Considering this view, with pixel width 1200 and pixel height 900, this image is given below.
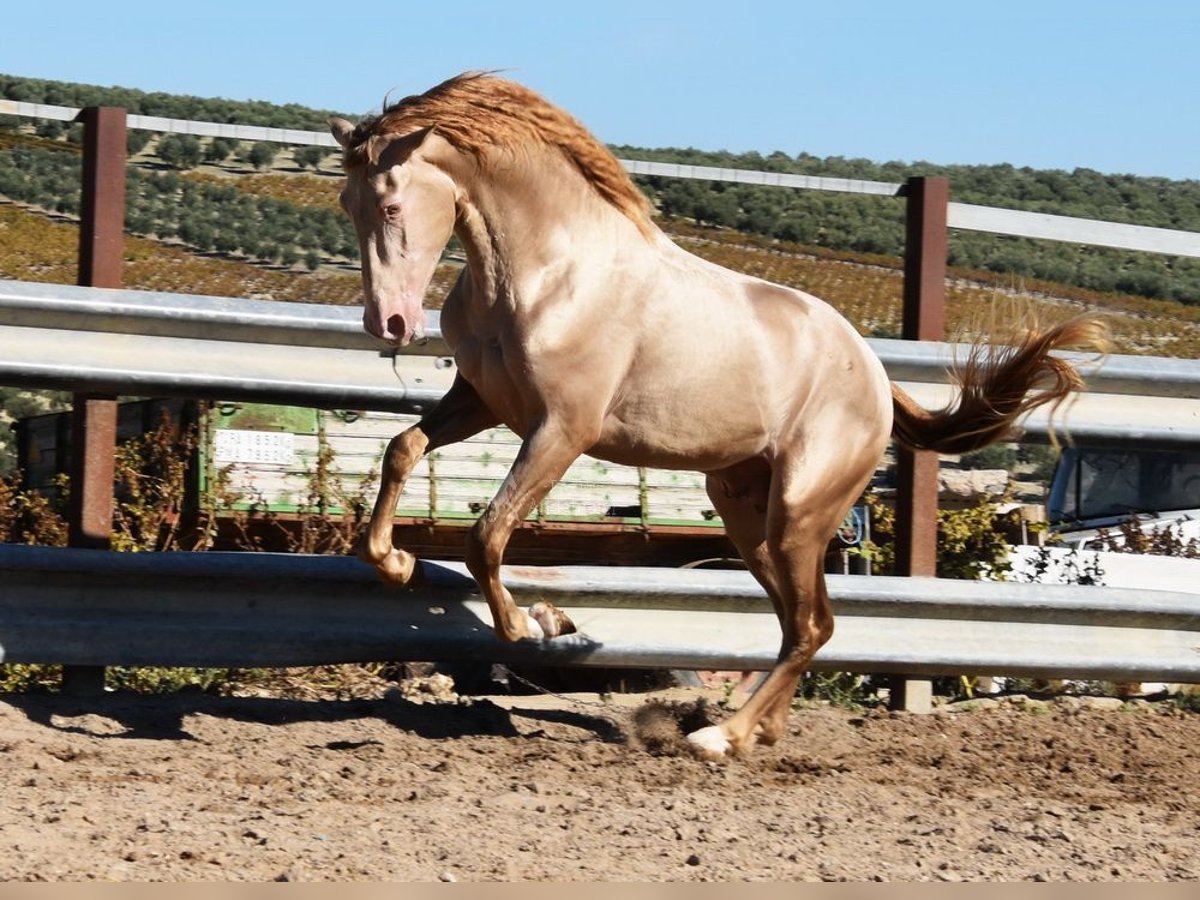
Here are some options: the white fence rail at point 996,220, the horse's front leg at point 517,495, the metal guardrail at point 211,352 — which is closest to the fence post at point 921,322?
the white fence rail at point 996,220

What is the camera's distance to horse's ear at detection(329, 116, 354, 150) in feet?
15.8

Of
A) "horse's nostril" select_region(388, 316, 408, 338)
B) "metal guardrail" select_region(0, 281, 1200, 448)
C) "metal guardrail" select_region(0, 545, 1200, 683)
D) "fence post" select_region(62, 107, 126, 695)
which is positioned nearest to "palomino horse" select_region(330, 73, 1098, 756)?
"horse's nostril" select_region(388, 316, 408, 338)

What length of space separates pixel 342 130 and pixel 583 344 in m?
0.93

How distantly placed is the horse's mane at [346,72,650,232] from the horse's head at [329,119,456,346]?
0.14 feet

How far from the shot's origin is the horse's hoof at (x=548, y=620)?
17.0ft

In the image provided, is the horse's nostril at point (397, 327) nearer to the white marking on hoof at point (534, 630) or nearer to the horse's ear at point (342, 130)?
the horse's ear at point (342, 130)

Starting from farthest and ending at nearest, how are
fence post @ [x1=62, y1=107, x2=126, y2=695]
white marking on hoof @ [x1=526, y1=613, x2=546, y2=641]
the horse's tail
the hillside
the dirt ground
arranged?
the hillside < the horse's tail < fence post @ [x1=62, y1=107, x2=126, y2=695] < white marking on hoof @ [x1=526, y1=613, x2=546, y2=641] < the dirt ground

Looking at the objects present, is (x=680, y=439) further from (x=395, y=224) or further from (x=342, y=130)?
(x=342, y=130)

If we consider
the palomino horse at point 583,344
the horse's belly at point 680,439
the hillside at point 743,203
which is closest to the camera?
the palomino horse at point 583,344

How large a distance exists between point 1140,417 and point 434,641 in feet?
8.76

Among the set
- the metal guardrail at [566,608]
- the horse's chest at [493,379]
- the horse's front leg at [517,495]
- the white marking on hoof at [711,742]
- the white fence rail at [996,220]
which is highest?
the white fence rail at [996,220]

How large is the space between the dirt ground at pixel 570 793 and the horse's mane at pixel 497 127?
167 centimetres

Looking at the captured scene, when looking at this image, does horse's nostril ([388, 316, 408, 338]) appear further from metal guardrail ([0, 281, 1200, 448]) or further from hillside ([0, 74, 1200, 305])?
hillside ([0, 74, 1200, 305])

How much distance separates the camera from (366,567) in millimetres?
5395
